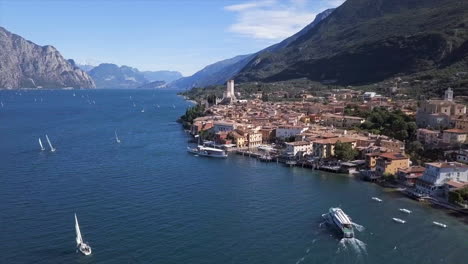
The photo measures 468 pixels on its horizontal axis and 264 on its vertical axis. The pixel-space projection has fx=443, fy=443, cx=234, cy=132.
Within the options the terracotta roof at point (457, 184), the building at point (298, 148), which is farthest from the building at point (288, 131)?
the terracotta roof at point (457, 184)

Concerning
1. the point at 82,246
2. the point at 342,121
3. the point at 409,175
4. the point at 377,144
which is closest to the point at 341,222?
the point at 409,175

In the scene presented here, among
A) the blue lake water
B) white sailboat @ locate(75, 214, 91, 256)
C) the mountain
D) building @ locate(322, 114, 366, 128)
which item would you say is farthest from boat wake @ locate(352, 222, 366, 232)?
the mountain

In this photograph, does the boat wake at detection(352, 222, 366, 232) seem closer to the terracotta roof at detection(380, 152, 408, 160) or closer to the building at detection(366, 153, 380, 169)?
the terracotta roof at detection(380, 152, 408, 160)

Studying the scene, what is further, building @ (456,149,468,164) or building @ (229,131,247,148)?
building @ (229,131,247,148)

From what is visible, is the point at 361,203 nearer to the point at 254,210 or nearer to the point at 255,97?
the point at 254,210

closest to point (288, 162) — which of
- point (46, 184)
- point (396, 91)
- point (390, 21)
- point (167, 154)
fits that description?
point (167, 154)

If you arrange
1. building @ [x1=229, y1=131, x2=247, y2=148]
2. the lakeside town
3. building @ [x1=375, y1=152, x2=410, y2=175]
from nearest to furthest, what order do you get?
the lakeside town → building @ [x1=375, y1=152, x2=410, y2=175] → building @ [x1=229, y1=131, x2=247, y2=148]

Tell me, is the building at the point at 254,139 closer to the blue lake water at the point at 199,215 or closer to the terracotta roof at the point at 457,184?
the blue lake water at the point at 199,215
